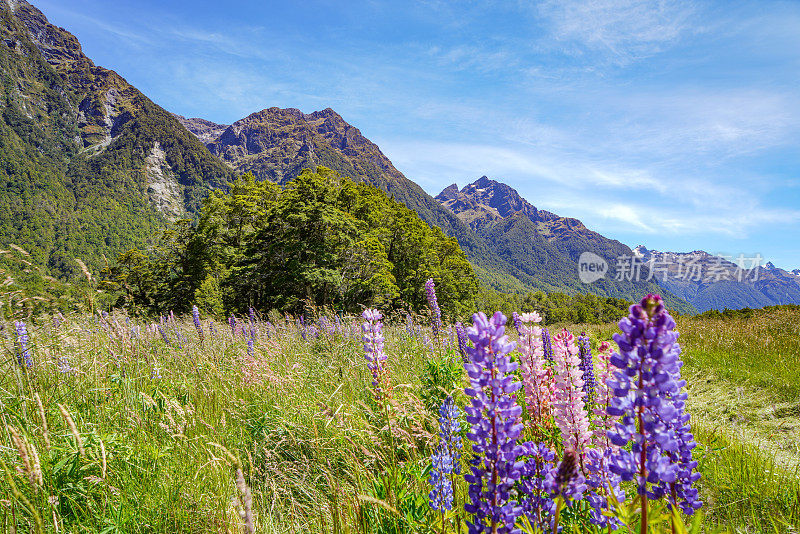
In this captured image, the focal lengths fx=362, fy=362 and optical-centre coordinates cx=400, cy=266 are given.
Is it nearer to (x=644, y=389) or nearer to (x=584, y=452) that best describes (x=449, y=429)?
(x=584, y=452)

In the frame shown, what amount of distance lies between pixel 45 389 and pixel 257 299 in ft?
94.1

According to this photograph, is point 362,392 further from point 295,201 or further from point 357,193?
point 357,193

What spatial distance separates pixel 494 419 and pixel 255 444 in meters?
2.70

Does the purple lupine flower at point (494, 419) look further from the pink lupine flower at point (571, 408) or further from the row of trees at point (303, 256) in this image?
the row of trees at point (303, 256)

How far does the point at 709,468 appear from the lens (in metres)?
3.18

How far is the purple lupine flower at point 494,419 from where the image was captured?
131 cm

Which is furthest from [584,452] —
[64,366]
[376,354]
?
[64,366]

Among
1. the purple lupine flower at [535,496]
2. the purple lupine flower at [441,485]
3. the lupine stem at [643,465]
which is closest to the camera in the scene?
the lupine stem at [643,465]

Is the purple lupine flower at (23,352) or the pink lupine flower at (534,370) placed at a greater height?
the pink lupine flower at (534,370)

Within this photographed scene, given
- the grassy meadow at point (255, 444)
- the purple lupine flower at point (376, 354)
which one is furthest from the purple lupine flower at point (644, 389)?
the purple lupine flower at point (376, 354)

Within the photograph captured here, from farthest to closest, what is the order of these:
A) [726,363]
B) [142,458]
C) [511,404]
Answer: [726,363] → [142,458] → [511,404]

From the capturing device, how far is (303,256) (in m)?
26.3

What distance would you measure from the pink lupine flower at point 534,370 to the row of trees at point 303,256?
2012 centimetres

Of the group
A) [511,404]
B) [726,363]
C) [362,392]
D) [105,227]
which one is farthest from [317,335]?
[105,227]
